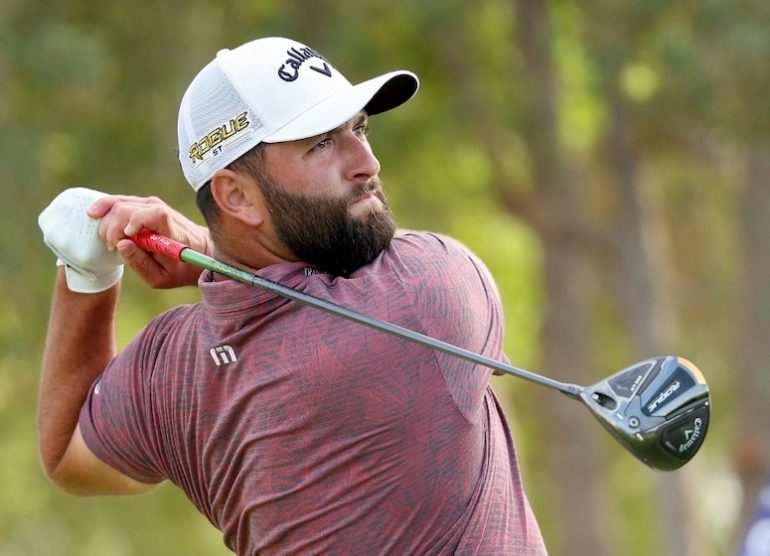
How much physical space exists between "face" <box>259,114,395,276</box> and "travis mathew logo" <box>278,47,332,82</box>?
0.15 m

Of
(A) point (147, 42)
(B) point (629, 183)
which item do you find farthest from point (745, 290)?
(A) point (147, 42)

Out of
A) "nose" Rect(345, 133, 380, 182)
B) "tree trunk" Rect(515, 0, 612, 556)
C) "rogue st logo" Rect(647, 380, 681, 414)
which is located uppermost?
"nose" Rect(345, 133, 380, 182)

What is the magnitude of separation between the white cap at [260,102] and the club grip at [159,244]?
0.16 meters

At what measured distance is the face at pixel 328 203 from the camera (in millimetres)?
3232

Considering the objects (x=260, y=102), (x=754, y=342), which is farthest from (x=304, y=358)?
(x=754, y=342)

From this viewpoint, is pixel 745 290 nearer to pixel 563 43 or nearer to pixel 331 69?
pixel 563 43

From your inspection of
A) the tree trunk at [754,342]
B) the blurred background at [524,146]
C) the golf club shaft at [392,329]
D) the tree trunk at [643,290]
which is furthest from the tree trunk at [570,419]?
the golf club shaft at [392,329]

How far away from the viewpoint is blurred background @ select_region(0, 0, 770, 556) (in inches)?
415

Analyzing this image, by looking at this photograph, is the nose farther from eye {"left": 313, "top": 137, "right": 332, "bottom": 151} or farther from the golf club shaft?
the golf club shaft

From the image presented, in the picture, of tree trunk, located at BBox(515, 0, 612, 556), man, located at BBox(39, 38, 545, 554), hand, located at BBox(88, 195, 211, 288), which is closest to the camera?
man, located at BBox(39, 38, 545, 554)

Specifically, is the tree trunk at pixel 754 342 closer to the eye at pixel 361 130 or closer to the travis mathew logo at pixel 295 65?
the eye at pixel 361 130

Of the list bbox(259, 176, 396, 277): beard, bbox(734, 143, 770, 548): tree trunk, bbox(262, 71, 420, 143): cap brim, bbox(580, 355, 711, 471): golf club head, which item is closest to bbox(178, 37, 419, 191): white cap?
bbox(262, 71, 420, 143): cap brim

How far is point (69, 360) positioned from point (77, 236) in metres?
0.32

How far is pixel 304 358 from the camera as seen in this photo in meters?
3.12
